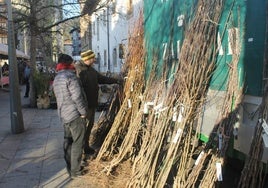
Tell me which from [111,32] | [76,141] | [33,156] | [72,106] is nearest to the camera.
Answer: [72,106]

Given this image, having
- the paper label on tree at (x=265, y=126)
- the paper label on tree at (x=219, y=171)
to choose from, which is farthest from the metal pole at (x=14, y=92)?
the paper label on tree at (x=265, y=126)

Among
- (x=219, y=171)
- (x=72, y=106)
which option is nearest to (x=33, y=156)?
(x=72, y=106)

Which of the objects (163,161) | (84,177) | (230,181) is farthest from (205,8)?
(84,177)

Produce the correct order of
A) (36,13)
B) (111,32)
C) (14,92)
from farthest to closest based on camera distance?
1. (111,32)
2. (36,13)
3. (14,92)

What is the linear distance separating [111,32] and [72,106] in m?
18.8

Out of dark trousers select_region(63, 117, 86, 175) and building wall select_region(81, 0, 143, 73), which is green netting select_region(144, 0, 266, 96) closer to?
dark trousers select_region(63, 117, 86, 175)

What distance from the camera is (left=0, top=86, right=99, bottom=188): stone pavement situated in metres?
5.52

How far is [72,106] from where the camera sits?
5398 millimetres

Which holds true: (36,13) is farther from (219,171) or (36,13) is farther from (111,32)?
(219,171)

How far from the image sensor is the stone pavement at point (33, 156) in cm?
552

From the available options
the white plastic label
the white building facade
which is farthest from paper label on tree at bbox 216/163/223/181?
the white building facade

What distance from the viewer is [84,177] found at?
5520 millimetres

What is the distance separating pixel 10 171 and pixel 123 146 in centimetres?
172

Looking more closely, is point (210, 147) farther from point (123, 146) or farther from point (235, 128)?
point (123, 146)
